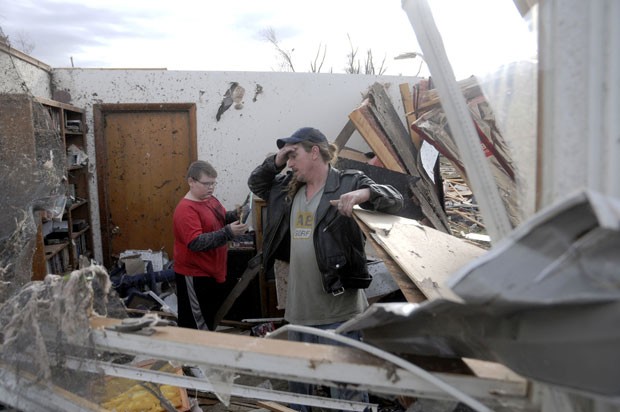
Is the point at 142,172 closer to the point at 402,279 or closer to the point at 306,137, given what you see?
the point at 306,137

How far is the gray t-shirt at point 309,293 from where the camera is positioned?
2857mm

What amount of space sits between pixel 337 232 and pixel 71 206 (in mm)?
4248

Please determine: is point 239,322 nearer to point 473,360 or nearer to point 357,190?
point 357,190

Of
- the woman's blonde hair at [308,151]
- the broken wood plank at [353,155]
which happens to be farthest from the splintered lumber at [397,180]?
the woman's blonde hair at [308,151]

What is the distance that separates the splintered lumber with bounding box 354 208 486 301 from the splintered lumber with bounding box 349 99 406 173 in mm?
3014

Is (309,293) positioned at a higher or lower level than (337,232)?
lower

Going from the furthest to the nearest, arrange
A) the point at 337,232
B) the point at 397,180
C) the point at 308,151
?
the point at 397,180 → the point at 308,151 → the point at 337,232

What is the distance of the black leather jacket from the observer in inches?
109

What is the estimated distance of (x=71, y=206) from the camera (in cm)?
581

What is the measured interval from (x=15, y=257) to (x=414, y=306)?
73.7 inches

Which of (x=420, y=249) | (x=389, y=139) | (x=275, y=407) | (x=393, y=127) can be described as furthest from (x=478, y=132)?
(x=393, y=127)

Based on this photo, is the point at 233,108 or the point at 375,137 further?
the point at 233,108

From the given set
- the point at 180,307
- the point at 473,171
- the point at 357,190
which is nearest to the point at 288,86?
the point at 180,307

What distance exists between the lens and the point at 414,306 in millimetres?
1043
